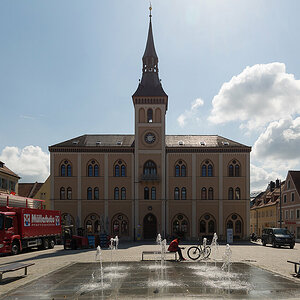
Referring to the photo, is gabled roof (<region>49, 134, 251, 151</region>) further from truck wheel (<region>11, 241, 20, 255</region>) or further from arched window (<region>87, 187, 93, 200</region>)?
truck wheel (<region>11, 241, 20, 255</region>)

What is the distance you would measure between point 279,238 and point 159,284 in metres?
26.2

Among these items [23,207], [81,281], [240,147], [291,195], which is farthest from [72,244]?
[291,195]

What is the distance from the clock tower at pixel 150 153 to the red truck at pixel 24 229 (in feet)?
55.9

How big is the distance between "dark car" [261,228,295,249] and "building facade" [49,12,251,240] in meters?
9.99

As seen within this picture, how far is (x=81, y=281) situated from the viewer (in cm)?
1452

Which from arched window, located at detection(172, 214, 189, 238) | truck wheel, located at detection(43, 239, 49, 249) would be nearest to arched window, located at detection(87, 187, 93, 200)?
arched window, located at detection(172, 214, 189, 238)

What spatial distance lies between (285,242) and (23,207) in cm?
2325

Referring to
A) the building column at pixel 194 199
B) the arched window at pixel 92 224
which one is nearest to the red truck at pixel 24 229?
the arched window at pixel 92 224

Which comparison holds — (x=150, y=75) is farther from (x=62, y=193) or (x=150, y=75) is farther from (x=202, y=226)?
(x=202, y=226)

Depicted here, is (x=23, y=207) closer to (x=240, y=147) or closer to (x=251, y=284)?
(x=251, y=284)

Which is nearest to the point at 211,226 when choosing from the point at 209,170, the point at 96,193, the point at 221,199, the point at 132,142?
the point at 221,199

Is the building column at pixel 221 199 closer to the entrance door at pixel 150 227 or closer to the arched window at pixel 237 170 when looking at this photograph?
the arched window at pixel 237 170

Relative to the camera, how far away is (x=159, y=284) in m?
13.6

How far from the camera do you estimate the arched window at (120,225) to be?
49250 millimetres
